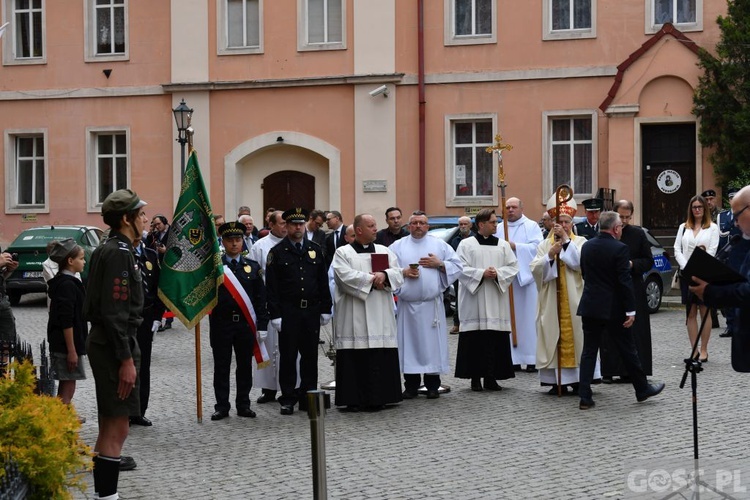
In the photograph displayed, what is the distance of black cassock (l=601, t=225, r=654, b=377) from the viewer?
13266 millimetres

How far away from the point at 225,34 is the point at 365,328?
18686 mm

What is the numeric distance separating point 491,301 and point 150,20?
19185mm

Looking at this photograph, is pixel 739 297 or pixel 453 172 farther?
pixel 453 172

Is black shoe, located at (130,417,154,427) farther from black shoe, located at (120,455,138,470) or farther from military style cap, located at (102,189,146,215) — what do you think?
military style cap, located at (102,189,146,215)

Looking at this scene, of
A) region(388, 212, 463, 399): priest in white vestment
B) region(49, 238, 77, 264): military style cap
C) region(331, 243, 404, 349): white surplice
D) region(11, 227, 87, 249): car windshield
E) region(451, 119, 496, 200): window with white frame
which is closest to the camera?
region(49, 238, 77, 264): military style cap

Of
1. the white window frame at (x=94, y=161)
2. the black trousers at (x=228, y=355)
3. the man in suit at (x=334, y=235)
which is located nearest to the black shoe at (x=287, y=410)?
the black trousers at (x=228, y=355)

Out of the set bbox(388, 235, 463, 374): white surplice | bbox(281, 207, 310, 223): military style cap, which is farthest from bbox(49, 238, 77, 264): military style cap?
bbox(388, 235, 463, 374): white surplice

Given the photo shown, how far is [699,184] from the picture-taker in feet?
88.9

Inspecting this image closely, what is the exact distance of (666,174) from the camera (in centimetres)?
2756

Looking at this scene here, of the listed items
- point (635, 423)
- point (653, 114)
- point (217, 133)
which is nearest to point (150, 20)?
point (217, 133)

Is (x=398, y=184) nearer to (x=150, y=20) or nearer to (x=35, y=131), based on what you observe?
(x=150, y=20)

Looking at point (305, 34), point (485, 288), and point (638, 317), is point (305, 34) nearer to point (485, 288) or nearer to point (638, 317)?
point (485, 288)

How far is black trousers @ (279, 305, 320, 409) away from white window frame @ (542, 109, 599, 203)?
16.6 metres

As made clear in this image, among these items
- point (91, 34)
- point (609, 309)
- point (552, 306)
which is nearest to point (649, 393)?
point (609, 309)
